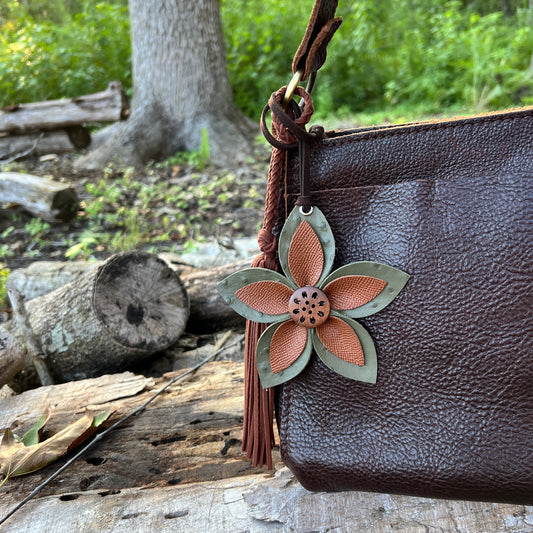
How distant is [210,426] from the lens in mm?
1058

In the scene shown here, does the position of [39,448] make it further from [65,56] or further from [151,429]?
[65,56]

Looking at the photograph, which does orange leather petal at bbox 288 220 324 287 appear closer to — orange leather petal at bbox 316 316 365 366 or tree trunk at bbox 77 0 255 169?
orange leather petal at bbox 316 316 365 366

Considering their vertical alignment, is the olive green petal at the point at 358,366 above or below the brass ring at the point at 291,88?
below

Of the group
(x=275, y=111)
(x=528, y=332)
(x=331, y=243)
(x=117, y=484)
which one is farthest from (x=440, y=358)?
(x=117, y=484)

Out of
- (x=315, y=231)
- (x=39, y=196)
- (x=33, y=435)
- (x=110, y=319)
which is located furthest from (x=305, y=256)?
(x=39, y=196)

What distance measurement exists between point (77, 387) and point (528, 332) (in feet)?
3.37

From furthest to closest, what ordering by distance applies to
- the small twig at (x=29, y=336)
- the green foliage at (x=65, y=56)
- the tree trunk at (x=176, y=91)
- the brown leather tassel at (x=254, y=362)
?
the green foliage at (x=65, y=56)
the tree trunk at (x=176, y=91)
the small twig at (x=29, y=336)
the brown leather tassel at (x=254, y=362)

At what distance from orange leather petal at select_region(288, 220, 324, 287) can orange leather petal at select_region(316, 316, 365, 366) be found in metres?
0.07

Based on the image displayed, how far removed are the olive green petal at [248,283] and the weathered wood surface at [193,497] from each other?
1.07 feet

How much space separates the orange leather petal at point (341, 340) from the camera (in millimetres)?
750

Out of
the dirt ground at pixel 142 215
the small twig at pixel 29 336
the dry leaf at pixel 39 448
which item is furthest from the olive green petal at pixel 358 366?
the dirt ground at pixel 142 215

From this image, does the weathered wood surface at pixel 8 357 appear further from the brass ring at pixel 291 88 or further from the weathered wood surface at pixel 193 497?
the brass ring at pixel 291 88

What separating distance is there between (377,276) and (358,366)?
142 millimetres

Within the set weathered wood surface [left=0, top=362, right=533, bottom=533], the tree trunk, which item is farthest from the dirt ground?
weathered wood surface [left=0, top=362, right=533, bottom=533]
